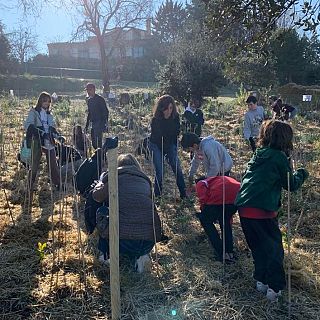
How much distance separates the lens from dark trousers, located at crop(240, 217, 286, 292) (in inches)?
98.8

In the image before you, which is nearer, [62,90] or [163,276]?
[163,276]

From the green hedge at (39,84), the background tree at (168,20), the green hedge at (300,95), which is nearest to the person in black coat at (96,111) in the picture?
the green hedge at (300,95)

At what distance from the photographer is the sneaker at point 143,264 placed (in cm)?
291

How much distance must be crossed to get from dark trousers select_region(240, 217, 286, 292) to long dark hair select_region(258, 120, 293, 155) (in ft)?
1.52

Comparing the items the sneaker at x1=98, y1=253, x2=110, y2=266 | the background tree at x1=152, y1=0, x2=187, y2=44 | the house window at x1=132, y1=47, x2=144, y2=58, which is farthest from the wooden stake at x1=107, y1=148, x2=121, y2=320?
the house window at x1=132, y1=47, x2=144, y2=58

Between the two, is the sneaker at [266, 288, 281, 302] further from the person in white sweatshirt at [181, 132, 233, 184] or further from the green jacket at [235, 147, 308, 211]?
the person in white sweatshirt at [181, 132, 233, 184]

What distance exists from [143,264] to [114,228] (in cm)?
79

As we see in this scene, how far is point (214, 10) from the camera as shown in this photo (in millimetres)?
3859

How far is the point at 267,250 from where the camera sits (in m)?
2.53

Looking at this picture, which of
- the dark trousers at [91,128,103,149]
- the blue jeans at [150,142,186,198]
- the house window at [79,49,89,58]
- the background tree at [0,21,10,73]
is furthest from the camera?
the house window at [79,49,89,58]

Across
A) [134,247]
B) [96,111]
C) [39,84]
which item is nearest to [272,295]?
[134,247]

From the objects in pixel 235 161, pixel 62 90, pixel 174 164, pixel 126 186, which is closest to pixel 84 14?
pixel 62 90

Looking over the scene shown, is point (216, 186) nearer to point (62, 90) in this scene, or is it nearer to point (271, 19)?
point (271, 19)

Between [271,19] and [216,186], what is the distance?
5.59 feet
